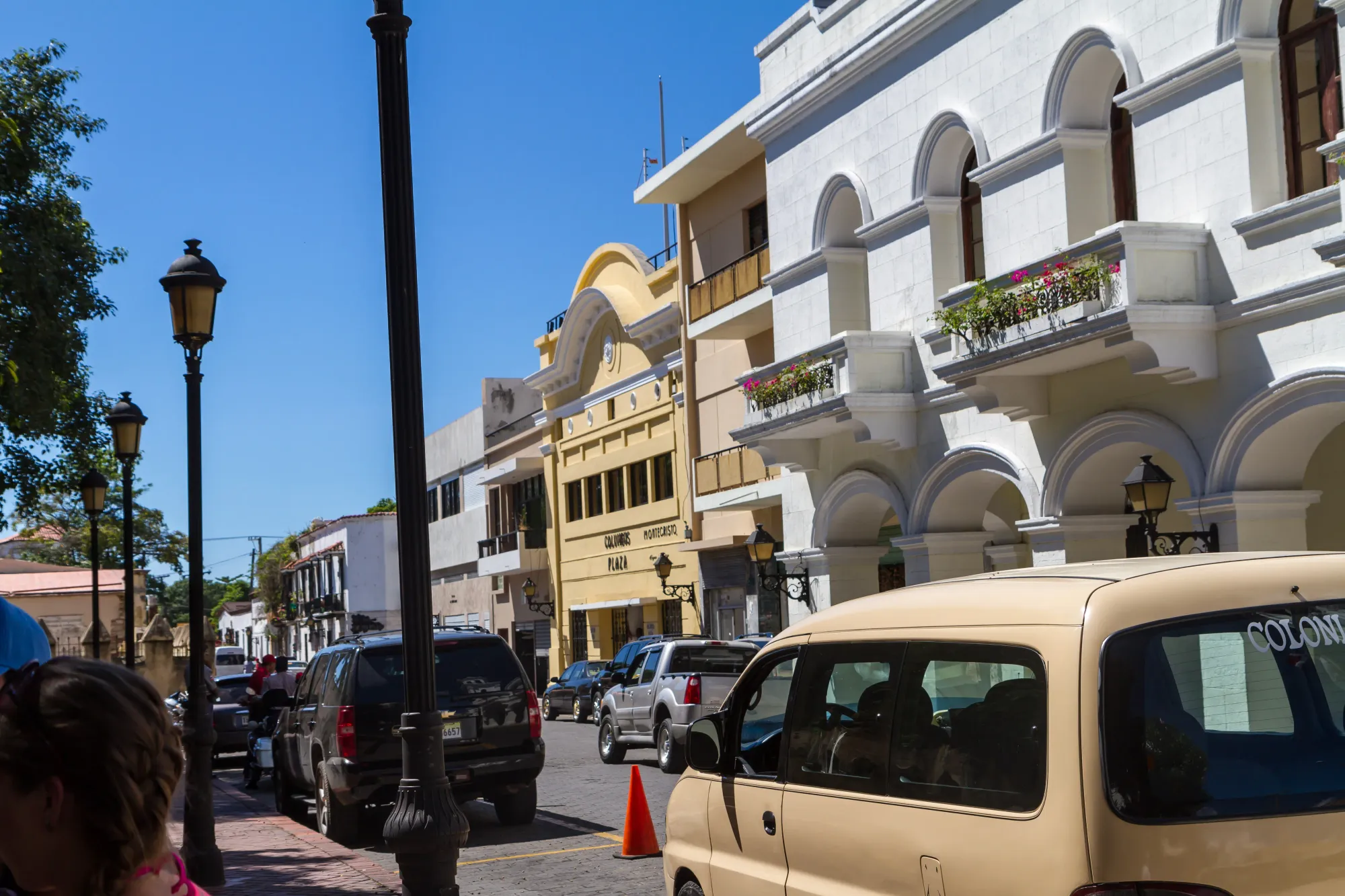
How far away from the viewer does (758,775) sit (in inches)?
241

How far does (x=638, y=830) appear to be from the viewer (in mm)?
11812

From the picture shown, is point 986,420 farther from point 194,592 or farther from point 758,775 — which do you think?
point 758,775

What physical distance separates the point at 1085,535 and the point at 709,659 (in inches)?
227

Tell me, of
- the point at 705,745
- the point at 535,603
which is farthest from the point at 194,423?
the point at 535,603

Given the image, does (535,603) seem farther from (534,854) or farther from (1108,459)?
(534,854)

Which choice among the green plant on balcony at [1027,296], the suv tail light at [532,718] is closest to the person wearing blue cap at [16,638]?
the suv tail light at [532,718]

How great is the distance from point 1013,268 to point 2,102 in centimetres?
1402

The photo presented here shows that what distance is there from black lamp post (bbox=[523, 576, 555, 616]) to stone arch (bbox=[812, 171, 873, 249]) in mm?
23319

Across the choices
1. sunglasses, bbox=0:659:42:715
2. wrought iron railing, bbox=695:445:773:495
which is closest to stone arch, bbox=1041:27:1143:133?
wrought iron railing, bbox=695:445:773:495

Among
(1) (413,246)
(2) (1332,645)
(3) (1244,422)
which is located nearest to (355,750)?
(1) (413,246)

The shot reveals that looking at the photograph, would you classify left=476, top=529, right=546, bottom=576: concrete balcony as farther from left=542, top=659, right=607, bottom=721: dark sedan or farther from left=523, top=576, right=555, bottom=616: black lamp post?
left=542, top=659, right=607, bottom=721: dark sedan

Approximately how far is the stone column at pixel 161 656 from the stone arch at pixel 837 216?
24.7 metres

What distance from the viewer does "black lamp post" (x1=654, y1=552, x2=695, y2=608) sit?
33906 mm

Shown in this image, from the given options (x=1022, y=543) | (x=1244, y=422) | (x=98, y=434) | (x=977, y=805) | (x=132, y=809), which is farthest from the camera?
A: (x=98, y=434)
